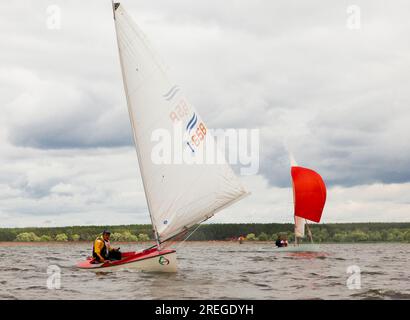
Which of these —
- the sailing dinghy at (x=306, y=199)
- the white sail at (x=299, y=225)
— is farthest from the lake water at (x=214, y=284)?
the white sail at (x=299, y=225)

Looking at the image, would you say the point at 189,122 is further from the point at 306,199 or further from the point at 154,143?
the point at 306,199

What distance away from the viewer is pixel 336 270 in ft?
102

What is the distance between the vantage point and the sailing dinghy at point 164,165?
2331cm

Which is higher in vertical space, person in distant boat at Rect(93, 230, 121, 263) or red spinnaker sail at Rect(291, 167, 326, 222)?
red spinnaker sail at Rect(291, 167, 326, 222)

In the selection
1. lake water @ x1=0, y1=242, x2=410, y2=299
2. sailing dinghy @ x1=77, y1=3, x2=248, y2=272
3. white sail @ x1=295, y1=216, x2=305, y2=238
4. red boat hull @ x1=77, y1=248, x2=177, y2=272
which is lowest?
lake water @ x1=0, y1=242, x2=410, y2=299

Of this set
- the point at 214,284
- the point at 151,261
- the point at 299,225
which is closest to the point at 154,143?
the point at 151,261

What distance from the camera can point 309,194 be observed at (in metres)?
49.1

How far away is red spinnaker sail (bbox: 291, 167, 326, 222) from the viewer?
48531 mm

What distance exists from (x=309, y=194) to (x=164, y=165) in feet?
91.3

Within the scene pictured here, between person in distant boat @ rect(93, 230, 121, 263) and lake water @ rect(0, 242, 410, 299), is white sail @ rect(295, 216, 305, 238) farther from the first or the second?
person in distant boat @ rect(93, 230, 121, 263)

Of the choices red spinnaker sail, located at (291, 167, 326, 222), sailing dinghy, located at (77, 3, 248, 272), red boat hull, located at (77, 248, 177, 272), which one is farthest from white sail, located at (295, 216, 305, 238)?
red boat hull, located at (77, 248, 177, 272)

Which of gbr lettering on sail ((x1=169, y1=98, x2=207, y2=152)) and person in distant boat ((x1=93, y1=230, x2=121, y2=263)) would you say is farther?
person in distant boat ((x1=93, y1=230, x2=121, y2=263))

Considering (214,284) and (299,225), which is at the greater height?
(299,225)
